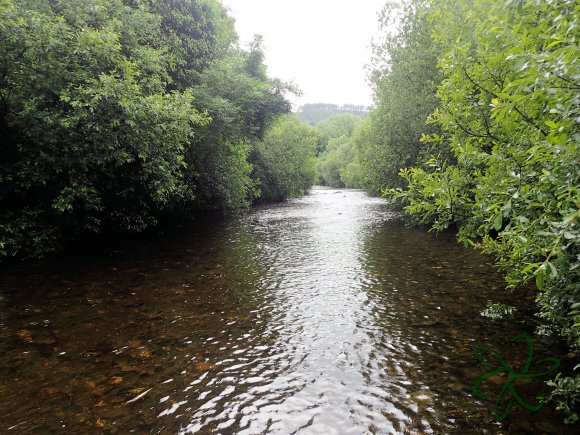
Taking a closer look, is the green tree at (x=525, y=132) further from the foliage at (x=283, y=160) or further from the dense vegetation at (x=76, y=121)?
the foliage at (x=283, y=160)

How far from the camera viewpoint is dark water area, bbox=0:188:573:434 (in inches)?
194

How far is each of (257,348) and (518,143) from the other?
238 inches

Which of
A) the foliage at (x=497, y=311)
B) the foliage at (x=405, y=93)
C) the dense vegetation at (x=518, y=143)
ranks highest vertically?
the foliage at (x=405, y=93)

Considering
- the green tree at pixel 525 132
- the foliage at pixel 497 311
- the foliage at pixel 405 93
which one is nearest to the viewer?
the green tree at pixel 525 132

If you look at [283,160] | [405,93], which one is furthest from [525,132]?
[283,160]

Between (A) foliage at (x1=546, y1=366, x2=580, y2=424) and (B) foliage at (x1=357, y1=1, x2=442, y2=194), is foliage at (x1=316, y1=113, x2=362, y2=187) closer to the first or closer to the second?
(B) foliage at (x1=357, y1=1, x2=442, y2=194)

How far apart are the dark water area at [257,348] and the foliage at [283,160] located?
114 feet

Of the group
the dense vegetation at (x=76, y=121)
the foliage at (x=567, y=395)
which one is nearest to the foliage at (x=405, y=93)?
the dense vegetation at (x=76, y=121)

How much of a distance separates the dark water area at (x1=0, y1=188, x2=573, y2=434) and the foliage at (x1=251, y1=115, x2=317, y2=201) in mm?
34599

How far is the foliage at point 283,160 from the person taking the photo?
4714cm

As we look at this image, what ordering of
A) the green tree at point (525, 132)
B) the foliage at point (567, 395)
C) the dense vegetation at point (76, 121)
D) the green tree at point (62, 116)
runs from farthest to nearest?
the dense vegetation at point (76, 121) < the green tree at point (62, 116) < the foliage at point (567, 395) < the green tree at point (525, 132)

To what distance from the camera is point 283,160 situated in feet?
171

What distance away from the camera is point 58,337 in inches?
291

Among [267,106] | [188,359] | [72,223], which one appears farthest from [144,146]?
[267,106]
